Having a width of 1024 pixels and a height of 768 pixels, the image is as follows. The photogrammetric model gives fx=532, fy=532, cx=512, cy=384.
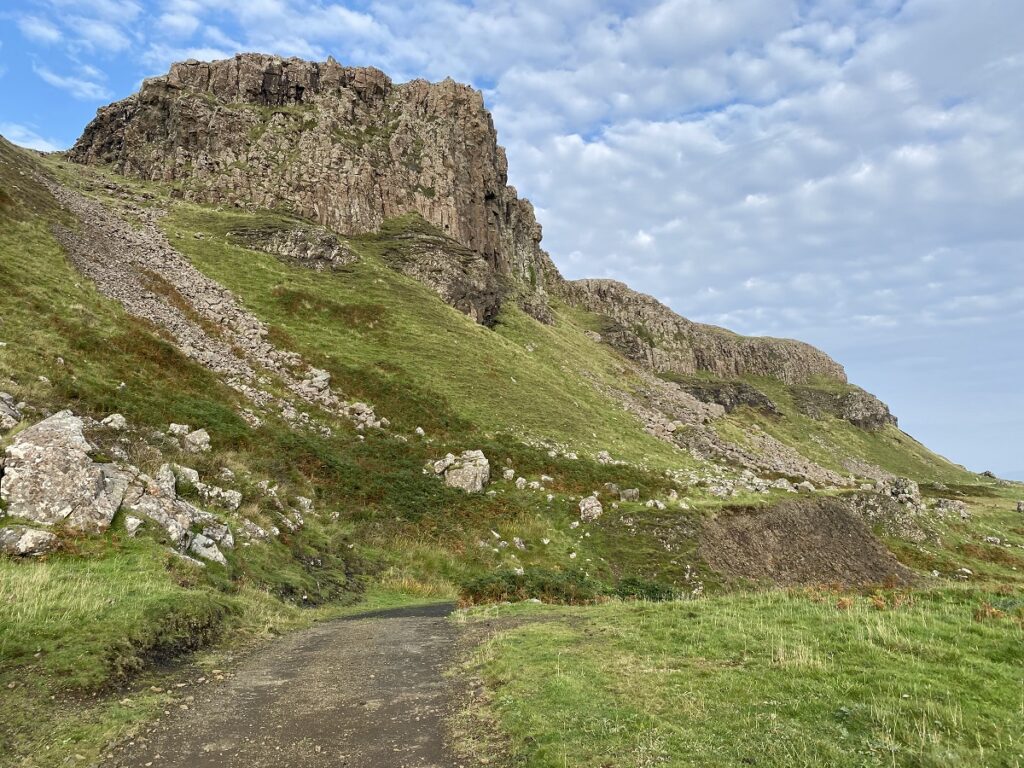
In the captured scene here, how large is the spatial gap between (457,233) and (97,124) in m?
66.1

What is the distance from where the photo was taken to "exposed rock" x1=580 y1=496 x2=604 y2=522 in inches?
1551

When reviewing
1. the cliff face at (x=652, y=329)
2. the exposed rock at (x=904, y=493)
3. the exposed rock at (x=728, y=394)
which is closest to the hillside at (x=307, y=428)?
the exposed rock at (x=904, y=493)

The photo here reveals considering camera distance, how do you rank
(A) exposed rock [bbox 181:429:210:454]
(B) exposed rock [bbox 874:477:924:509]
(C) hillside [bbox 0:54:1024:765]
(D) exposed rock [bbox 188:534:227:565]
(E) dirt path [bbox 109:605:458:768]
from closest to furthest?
(E) dirt path [bbox 109:605:458:768] → (C) hillside [bbox 0:54:1024:765] → (D) exposed rock [bbox 188:534:227:565] → (A) exposed rock [bbox 181:429:210:454] → (B) exposed rock [bbox 874:477:924:509]

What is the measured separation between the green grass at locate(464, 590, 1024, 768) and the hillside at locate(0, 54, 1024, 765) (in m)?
2.66

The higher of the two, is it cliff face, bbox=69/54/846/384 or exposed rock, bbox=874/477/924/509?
cliff face, bbox=69/54/846/384

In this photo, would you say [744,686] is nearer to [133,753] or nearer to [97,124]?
[133,753]

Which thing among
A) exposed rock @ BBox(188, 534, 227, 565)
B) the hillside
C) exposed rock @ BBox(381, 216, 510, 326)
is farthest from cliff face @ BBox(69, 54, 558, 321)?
exposed rock @ BBox(188, 534, 227, 565)

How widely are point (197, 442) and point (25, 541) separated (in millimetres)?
15287

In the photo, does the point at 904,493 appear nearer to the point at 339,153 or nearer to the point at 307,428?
the point at 307,428

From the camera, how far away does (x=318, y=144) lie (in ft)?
293

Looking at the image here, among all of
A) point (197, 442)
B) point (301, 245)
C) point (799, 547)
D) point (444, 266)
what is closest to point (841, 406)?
point (444, 266)

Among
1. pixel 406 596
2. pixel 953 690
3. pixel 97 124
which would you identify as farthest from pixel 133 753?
pixel 97 124

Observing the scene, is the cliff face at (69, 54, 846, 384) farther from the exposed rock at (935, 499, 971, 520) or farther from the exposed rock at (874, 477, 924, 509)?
the exposed rock at (935, 499, 971, 520)

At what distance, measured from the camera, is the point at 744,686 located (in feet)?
33.2
